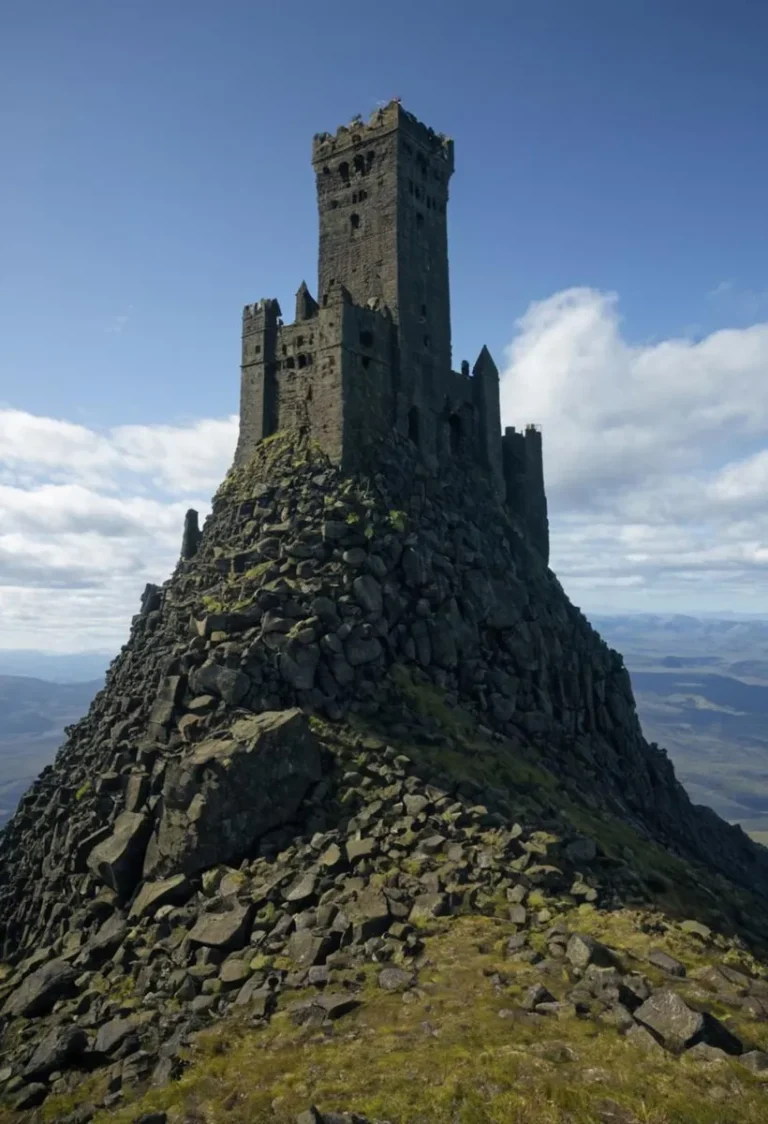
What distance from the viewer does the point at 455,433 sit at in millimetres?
84188

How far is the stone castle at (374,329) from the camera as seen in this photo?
70500 millimetres

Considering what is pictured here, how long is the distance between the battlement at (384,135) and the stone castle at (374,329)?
14 centimetres

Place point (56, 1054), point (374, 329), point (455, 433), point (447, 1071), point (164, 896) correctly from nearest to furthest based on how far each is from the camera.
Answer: point (447, 1071)
point (56, 1054)
point (164, 896)
point (374, 329)
point (455, 433)

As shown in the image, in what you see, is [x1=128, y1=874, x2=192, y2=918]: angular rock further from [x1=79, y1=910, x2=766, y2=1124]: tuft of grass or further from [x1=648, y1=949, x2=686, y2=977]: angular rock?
[x1=648, y1=949, x2=686, y2=977]: angular rock

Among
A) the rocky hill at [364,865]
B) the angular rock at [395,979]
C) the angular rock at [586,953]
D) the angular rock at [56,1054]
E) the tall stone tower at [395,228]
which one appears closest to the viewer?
the rocky hill at [364,865]

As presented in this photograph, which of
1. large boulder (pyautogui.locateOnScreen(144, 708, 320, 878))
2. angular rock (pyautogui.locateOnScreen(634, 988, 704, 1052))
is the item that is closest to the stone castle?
large boulder (pyautogui.locateOnScreen(144, 708, 320, 878))

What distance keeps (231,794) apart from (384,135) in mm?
68998

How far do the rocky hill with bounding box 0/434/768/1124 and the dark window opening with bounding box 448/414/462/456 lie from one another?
4457 millimetres

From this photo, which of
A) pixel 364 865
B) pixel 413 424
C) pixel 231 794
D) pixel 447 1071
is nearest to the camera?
pixel 447 1071

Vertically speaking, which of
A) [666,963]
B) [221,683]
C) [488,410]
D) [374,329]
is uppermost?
[374,329]

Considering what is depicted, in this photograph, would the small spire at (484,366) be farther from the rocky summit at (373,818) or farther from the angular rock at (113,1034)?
the angular rock at (113,1034)

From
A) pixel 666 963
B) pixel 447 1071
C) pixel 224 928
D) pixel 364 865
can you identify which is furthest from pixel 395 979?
pixel 666 963

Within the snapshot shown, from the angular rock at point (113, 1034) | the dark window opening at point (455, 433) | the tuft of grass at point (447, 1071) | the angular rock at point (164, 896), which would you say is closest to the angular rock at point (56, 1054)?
the angular rock at point (113, 1034)

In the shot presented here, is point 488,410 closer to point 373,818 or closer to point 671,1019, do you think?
point 373,818
